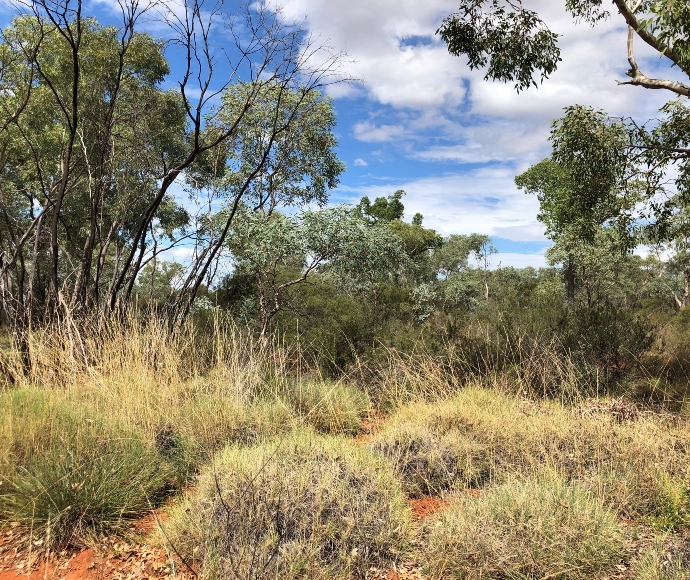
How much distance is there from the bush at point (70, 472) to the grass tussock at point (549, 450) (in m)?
1.94

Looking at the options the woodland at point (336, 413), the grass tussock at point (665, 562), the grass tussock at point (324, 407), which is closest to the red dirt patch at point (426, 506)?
the woodland at point (336, 413)

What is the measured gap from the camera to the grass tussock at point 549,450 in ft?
11.2

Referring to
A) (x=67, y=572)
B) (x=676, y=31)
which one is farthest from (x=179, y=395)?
(x=676, y=31)

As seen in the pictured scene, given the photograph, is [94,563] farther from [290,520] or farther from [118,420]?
[118,420]

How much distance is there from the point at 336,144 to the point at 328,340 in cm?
692

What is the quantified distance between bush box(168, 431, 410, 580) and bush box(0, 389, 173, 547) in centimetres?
40

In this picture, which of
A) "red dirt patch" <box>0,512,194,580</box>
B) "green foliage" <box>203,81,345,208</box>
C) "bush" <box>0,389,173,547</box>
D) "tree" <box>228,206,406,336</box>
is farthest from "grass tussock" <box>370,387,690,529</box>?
"green foliage" <box>203,81,345,208</box>

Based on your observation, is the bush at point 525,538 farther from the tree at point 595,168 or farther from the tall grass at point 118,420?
the tree at point 595,168

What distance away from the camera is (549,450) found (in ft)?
13.3

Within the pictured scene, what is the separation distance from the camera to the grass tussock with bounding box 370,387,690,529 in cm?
340

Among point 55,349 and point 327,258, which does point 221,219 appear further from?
point 55,349

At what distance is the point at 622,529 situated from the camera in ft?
9.43

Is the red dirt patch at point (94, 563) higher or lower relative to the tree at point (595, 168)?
lower

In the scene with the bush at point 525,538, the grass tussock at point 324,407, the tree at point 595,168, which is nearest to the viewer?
the bush at point 525,538
